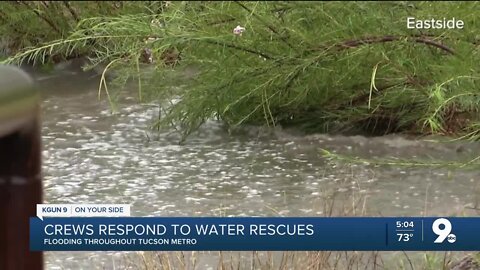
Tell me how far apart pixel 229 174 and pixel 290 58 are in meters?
0.41

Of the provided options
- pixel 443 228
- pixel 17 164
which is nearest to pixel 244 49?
pixel 443 228

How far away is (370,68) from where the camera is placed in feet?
9.46

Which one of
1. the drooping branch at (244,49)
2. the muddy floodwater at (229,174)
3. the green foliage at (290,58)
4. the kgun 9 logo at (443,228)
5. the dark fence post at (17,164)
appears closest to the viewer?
the dark fence post at (17,164)

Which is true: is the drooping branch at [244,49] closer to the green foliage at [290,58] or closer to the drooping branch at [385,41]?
the green foliage at [290,58]

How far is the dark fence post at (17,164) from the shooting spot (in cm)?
73

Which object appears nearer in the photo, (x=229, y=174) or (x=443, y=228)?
(x=443, y=228)

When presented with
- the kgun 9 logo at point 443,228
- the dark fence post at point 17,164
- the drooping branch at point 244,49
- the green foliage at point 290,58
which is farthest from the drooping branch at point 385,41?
the dark fence post at point 17,164

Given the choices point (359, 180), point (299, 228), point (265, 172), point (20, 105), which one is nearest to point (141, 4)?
point (265, 172)

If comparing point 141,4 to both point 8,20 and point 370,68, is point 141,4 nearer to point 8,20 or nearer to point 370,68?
point 370,68

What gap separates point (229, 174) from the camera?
9.41 feet

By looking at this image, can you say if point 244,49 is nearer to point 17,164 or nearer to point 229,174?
point 229,174

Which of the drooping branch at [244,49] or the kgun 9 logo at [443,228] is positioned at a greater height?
the drooping branch at [244,49]

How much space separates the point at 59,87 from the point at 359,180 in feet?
6.37

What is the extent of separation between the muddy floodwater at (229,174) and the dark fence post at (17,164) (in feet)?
3.83
